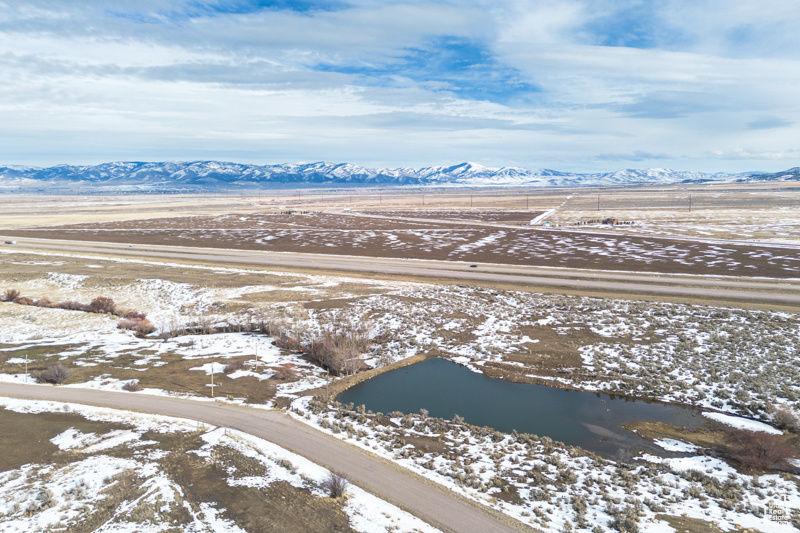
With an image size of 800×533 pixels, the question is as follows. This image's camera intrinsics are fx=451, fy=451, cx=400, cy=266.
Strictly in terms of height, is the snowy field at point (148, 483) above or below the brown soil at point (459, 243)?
below

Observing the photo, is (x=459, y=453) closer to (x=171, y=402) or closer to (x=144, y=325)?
(x=171, y=402)

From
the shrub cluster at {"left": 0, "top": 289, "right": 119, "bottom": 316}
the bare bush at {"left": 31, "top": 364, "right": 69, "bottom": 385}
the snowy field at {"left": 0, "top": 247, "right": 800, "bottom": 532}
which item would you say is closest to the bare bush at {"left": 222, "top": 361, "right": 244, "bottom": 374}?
the snowy field at {"left": 0, "top": 247, "right": 800, "bottom": 532}

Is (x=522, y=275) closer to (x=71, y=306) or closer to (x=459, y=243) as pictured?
(x=459, y=243)

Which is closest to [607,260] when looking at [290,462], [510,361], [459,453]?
[510,361]

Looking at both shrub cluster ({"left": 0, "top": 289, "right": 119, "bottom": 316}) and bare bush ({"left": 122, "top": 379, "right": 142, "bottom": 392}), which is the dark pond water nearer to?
bare bush ({"left": 122, "top": 379, "right": 142, "bottom": 392})

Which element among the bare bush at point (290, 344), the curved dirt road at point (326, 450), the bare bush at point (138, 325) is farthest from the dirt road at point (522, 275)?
the curved dirt road at point (326, 450)

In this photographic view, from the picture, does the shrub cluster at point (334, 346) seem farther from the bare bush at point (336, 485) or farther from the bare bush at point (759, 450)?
the bare bush at point (759, 450)

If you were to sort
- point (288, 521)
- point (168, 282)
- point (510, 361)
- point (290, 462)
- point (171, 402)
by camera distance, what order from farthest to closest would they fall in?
point (168, 282) < point (510, 361) < point (171, 402) < point (290, 462) < point (288, 521)
